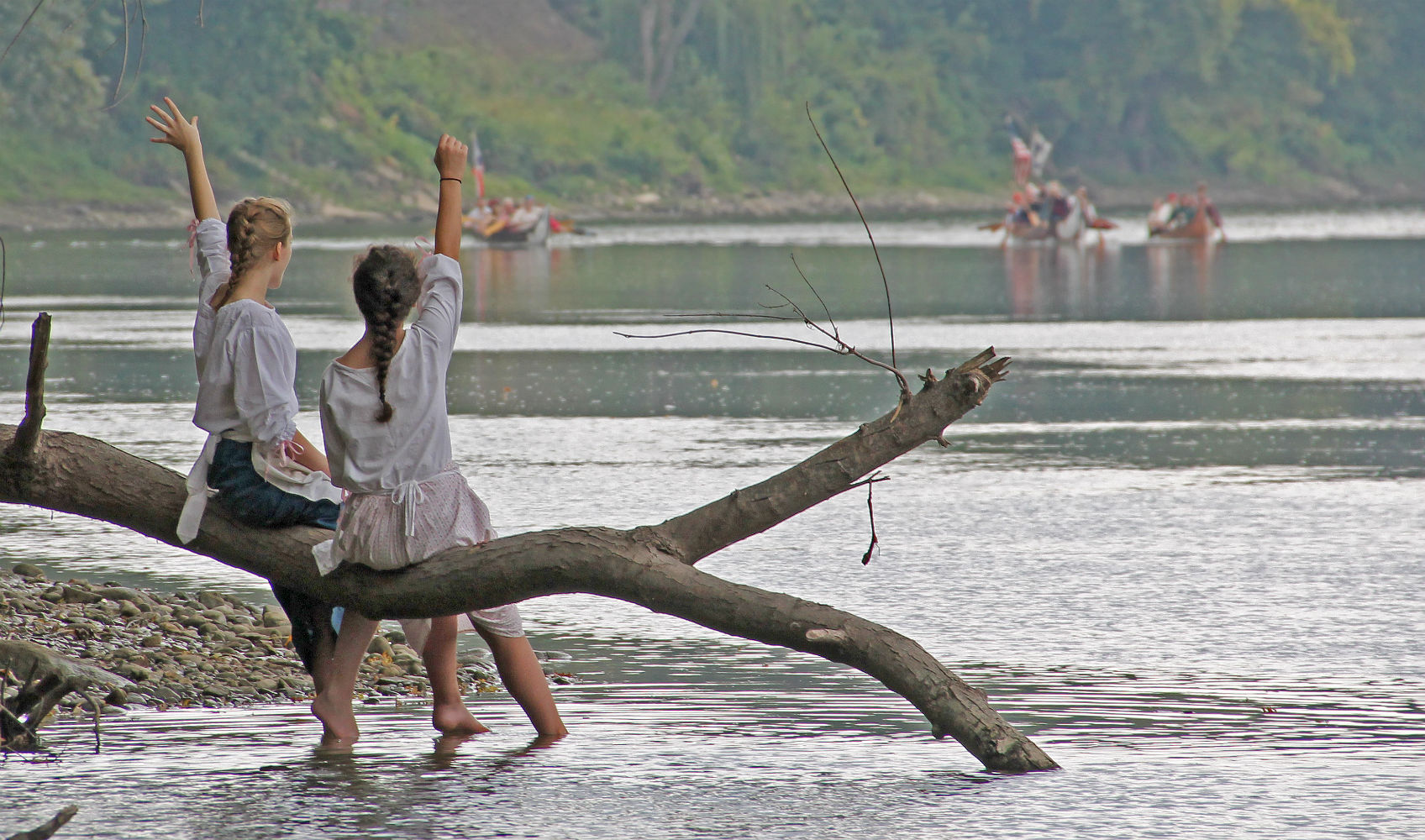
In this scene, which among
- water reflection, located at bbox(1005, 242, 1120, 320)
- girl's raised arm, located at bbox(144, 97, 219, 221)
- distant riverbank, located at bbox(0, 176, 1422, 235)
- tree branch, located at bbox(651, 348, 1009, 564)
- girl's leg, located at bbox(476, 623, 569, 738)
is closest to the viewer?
tree branch, located at bbox(651, 348, 1009, 564)

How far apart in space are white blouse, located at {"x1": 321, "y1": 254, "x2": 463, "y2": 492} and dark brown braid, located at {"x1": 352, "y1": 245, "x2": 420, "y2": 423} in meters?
0.03

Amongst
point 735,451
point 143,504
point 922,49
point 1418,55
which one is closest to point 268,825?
point 143,504

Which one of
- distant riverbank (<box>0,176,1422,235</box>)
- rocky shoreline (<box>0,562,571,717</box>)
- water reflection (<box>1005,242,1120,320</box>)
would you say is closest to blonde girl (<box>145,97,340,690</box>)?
rocky shoreline (<box>0,562,571,717</box>)

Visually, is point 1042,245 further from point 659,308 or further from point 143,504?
point 143,504

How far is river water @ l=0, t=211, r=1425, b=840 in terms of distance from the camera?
214 inches

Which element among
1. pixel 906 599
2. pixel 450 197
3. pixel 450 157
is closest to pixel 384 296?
pixel 450 197

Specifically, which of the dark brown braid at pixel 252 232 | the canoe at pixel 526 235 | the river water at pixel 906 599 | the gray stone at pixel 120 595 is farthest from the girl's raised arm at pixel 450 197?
the canoe at pixel 526 235

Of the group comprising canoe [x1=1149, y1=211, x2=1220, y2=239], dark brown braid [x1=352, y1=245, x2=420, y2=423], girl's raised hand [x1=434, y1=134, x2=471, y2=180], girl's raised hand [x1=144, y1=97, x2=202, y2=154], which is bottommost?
dark brown braid [x1=352, y1=245, x2=420, y2=423]

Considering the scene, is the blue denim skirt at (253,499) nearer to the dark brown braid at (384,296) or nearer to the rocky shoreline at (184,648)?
the dark brown braid at (384,296)

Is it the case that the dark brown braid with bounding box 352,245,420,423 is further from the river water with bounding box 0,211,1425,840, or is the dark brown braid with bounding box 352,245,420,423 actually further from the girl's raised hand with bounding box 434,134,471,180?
the river water with bounding box 0,211,1425,840

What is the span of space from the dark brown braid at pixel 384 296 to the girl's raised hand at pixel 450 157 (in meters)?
0.37

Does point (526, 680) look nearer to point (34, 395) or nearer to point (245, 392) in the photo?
point (245, 392)

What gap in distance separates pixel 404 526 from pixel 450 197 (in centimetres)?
89

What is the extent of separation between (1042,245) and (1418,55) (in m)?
71.6
